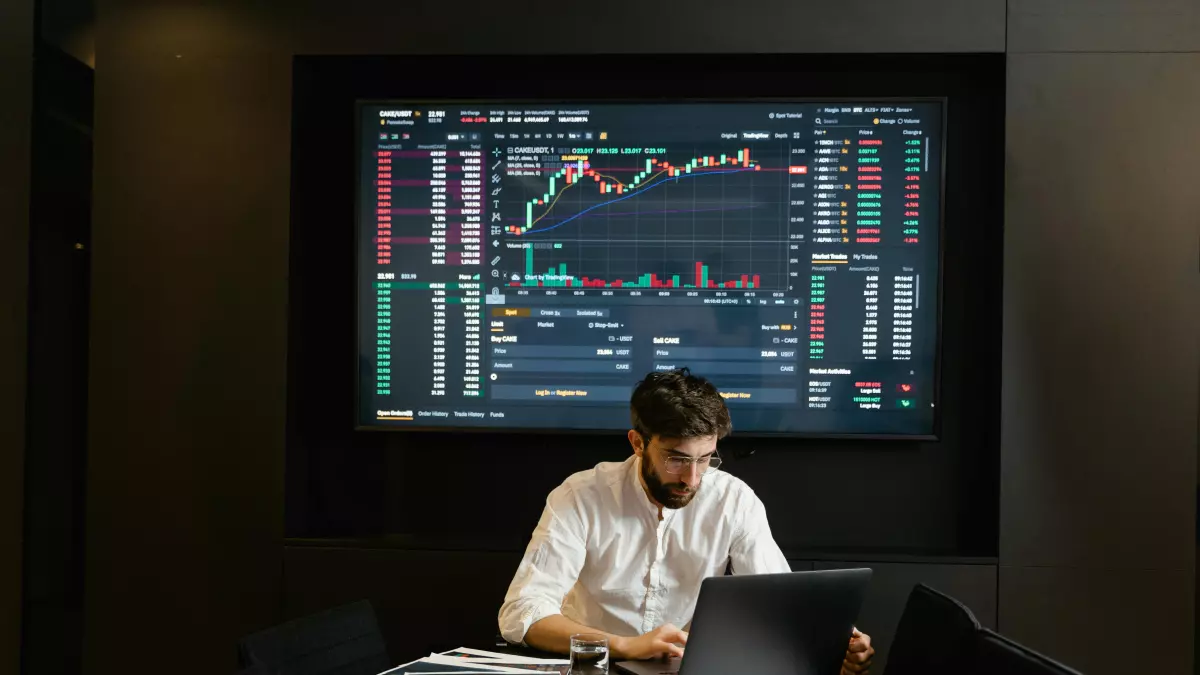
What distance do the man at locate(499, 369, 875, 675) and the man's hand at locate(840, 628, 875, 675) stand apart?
42 centimetres

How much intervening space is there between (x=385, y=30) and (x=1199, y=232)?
2.86 meters

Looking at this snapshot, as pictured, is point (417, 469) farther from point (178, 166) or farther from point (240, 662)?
point (240, 662)

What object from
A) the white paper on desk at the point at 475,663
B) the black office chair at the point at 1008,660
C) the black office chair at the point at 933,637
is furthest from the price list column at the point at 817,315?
the white paper on desk at the point at 475,663

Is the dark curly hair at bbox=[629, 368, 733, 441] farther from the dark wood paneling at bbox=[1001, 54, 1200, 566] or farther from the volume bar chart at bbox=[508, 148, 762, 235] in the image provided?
the dark wood paneling at bbox=[1001, 54, 1200, 566]

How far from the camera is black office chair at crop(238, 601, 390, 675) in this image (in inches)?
79.6

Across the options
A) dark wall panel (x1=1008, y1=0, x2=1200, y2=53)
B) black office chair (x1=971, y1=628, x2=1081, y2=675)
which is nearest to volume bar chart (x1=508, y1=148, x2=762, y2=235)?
dark wall panel (x1=1008, y1=0, x2=1200, y2=53)

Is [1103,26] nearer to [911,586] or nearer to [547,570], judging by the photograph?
[911,586]

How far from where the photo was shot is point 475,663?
1.98 metres

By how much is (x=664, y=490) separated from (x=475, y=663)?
71 cm

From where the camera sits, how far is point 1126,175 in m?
3.25

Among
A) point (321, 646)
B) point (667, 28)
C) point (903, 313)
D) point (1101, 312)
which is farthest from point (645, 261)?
point (321, 646)

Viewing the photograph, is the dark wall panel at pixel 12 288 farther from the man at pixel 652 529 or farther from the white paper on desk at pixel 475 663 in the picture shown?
the white paper on desk at pixel 475 663

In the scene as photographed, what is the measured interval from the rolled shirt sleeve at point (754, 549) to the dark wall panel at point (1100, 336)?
1105 millimetres

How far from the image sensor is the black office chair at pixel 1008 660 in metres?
1.49
